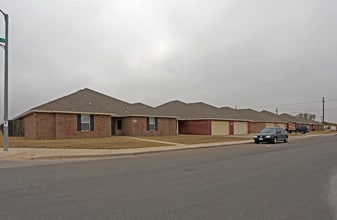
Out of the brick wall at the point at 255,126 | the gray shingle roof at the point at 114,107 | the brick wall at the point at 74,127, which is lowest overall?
the brick wall at the point at 255,126

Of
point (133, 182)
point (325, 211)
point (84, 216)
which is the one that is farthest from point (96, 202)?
point (325, 211)

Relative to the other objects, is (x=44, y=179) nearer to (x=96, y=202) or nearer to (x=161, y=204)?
(x=96, y=202)

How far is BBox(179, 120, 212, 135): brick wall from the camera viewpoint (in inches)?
2054

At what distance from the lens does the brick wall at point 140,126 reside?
40.9 metres

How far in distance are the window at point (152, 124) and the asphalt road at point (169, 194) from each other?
30.7 metres

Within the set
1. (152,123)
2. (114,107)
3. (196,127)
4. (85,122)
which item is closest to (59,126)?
(85,122)

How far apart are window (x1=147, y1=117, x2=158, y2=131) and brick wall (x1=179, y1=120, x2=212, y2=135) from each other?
11.2 metres

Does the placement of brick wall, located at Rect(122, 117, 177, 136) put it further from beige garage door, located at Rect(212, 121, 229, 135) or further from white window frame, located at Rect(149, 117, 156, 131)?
beige garage door, located at Rect(212, 121, 229, 135)

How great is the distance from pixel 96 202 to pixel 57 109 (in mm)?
27451

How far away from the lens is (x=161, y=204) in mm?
6816

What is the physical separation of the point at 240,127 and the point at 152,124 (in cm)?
2204

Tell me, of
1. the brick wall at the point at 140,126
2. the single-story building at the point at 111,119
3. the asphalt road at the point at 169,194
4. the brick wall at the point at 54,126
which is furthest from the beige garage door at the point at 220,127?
the asphalt road at the point at 169,194

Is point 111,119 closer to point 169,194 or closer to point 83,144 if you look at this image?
point 83,144

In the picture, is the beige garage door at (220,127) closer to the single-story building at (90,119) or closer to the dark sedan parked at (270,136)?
the single-story building at (90,119)
